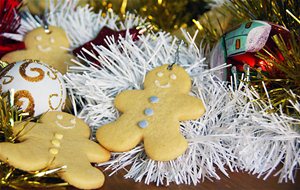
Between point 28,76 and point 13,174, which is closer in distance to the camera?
point 13,174

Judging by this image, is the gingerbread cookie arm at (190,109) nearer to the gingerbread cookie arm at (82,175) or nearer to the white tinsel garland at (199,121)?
the white tinsel garland at (199,121)

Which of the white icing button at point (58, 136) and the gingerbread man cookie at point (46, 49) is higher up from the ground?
the gingerbread man cookie at point (46, 49)

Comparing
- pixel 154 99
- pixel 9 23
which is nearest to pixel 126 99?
pixel 154 99

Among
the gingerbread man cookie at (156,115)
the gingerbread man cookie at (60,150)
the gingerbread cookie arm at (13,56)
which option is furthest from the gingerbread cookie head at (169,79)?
the gingerbread cookie arm at (13,56)

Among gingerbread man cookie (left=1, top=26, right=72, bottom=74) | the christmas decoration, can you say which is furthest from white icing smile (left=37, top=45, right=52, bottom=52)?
the christmas decoration

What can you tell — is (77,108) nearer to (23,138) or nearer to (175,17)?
(23,138)

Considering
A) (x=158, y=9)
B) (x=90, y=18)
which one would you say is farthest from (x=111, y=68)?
(x=158, y=9)

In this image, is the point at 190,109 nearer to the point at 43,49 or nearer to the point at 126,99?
the point at 126,99
